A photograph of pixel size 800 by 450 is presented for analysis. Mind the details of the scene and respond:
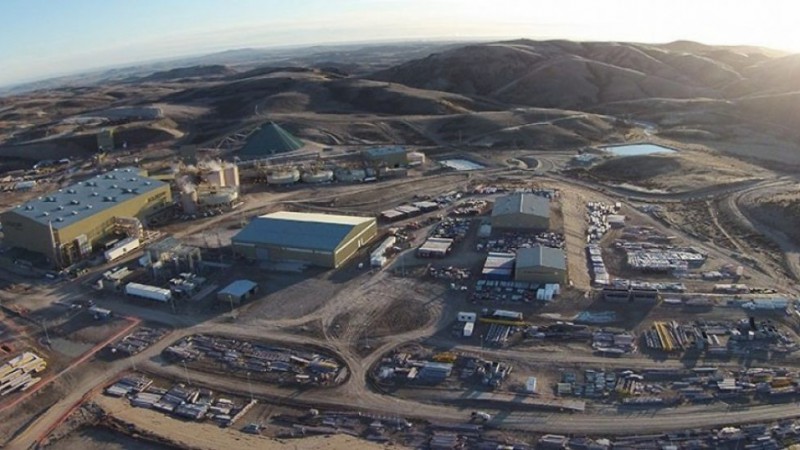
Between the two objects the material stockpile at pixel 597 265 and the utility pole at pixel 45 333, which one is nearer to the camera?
the utility pole at pixel 45 333

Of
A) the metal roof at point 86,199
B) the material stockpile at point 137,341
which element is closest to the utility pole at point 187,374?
the material stockpile at point 137,341

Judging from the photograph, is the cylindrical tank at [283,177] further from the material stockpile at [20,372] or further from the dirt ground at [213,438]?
the dirt ground at [213,438]

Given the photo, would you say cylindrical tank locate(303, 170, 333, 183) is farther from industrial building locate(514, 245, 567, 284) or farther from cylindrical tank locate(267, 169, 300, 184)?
industrial building locate(514, 245, 567, 284)

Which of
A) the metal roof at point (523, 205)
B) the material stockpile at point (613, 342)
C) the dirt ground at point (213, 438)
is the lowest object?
the dirt ground at point (213, 438)

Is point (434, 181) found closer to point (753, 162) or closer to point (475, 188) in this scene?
point (475, 188)

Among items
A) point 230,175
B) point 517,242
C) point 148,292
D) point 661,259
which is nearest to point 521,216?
point 517,242

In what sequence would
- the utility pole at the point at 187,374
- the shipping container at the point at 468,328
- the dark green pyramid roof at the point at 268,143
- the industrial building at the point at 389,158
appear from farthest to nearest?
the dark green pyramid roof at the point at 268,143, the industrial building at the point at 389,158, the shipping container at the point at 468,328, the utility pole at the point at 187,374

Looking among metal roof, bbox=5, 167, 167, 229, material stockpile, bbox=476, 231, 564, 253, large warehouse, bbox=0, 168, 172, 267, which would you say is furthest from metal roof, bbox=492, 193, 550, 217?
metal roof, bbox=5, 167, 167, 229

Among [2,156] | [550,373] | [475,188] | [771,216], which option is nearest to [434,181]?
[475,188]
